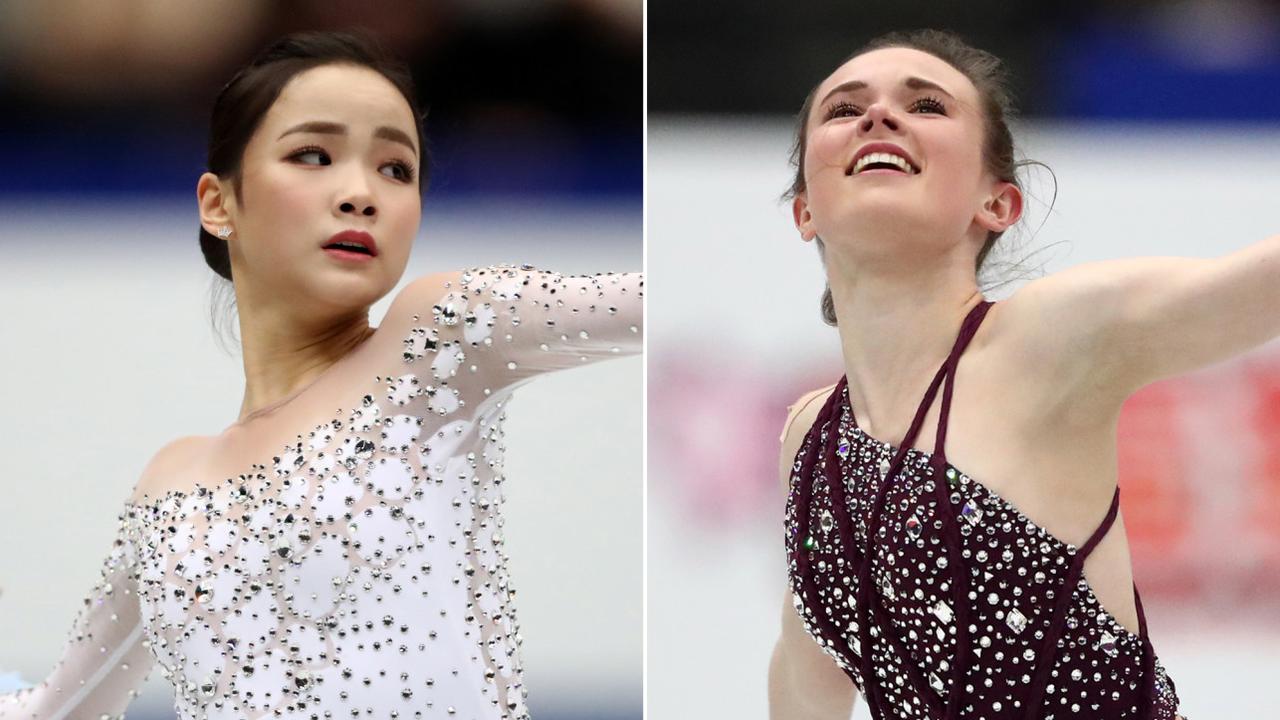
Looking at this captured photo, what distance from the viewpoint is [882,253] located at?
130 centimetres

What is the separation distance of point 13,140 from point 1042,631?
1.52 metres

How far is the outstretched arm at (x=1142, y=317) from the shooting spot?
1.09 m

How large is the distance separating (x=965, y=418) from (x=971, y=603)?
177 millimetres

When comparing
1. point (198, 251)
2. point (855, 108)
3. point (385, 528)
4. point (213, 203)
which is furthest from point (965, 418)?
point (198, 251)

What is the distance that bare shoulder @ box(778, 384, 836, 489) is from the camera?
1.49m

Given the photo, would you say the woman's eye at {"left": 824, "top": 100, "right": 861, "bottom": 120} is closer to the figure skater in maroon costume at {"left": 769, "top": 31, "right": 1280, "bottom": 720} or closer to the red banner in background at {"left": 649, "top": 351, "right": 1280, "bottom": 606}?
the figure skater in maroon costume at {"left": 769, "top": 31, "right": 1280, "bottom": 720}

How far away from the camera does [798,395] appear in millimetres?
1824

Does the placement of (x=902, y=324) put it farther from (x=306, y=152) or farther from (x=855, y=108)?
(x=306, y=152)

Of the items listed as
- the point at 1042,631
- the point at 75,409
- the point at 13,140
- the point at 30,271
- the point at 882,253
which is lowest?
the point at 1042,631

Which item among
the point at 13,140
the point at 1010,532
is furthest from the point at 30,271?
the point at 1010,532

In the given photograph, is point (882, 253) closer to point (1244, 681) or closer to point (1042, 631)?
point (1042, 631)

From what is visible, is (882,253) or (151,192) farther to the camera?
(151,192)

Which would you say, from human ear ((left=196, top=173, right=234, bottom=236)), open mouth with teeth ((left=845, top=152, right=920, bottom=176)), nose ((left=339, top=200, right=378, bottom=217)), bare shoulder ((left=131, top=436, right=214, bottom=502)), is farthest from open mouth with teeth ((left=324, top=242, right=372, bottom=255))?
open mouth with teeth ((left=845, top=152, right=920, bottom=176))

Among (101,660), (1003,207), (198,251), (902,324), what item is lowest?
(101,660)
